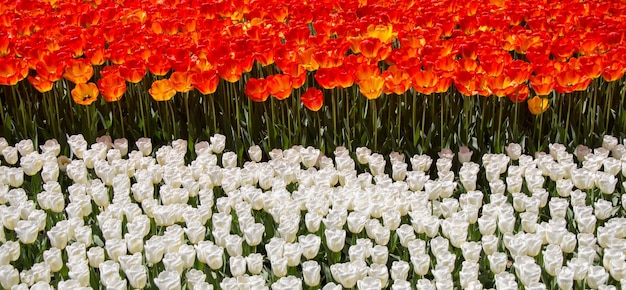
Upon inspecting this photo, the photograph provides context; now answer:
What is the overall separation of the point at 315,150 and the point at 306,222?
32.3 inches

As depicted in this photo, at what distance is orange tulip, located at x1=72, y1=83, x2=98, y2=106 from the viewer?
14.3 feet

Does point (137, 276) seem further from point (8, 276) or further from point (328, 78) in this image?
point (328, 78)

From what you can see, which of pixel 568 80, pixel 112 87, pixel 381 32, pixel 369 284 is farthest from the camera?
pixel 381 32

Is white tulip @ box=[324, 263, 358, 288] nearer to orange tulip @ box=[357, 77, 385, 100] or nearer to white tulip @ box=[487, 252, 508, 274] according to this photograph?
white tulip @ box=[487, 252, 508, 274]

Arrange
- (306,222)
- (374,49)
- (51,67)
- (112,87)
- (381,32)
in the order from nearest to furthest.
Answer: (306,222) → (112,87) → (51,67) → (374,49) → (381,32)

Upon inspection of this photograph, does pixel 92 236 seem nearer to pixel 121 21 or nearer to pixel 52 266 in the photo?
pixel 52 266

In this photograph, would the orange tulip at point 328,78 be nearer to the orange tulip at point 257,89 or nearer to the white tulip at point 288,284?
the orange tulip at point 257,89

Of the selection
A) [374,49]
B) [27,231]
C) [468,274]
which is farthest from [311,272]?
[374,49]

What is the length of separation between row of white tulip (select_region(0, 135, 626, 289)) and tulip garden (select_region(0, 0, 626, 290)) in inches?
0.4

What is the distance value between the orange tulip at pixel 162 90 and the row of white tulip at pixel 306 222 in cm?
26

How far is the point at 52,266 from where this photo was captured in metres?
3.09

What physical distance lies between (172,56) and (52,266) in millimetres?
1775

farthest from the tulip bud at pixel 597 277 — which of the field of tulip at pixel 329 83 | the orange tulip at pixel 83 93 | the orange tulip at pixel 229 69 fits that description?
the orange tulip at pixel 83 93

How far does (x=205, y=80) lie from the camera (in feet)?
13.9
